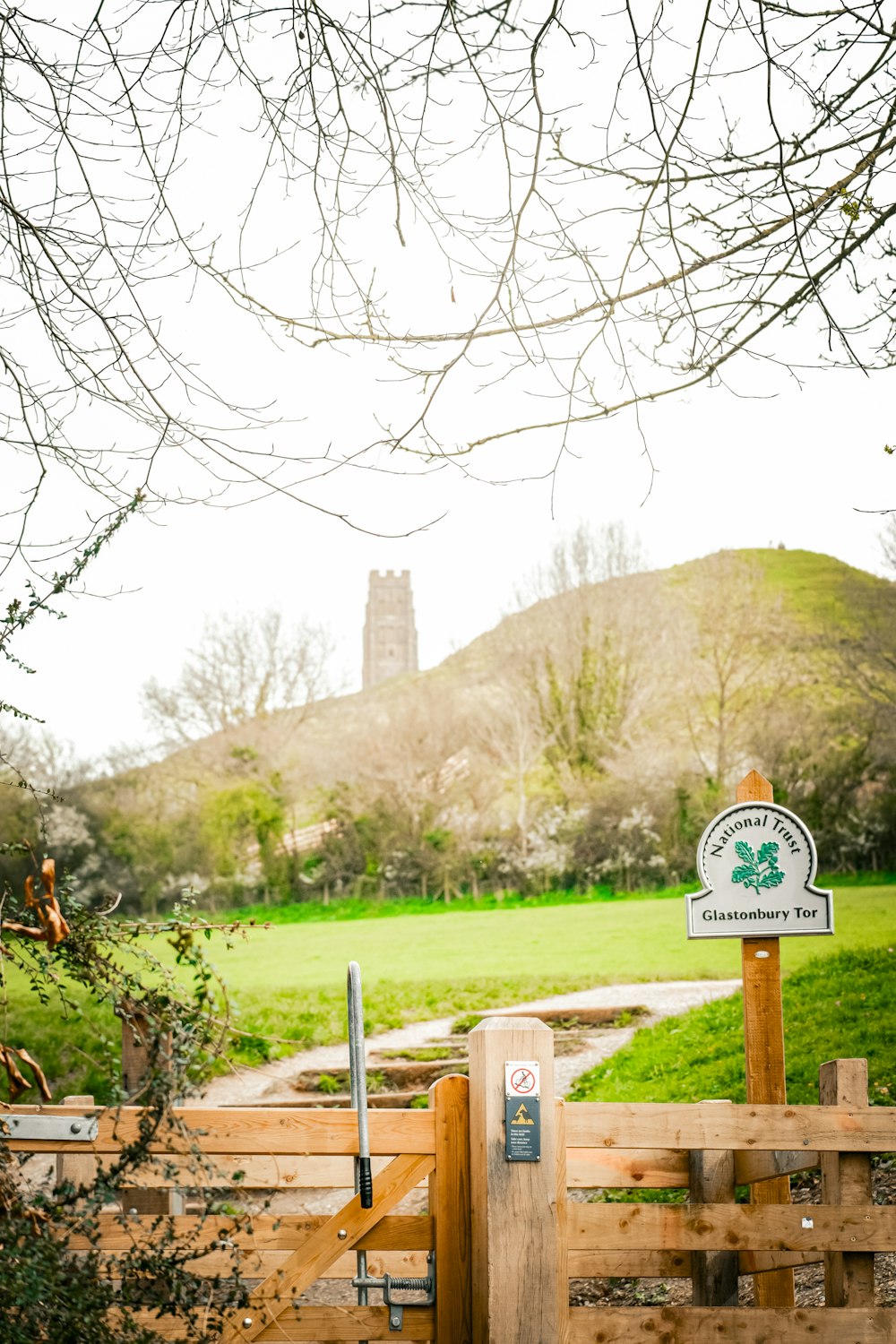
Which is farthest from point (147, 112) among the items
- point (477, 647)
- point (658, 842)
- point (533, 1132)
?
point (477, 647)

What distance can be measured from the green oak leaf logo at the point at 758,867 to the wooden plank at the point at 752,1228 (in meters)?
1.70

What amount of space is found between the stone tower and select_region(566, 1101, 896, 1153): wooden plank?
5711 cm

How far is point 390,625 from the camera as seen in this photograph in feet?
232

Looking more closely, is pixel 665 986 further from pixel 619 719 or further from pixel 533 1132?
pixel 533 1132

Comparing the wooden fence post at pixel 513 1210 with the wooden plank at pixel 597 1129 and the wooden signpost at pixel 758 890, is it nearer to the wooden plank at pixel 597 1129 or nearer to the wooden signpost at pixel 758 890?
the wooden plank at pixel 597 1129

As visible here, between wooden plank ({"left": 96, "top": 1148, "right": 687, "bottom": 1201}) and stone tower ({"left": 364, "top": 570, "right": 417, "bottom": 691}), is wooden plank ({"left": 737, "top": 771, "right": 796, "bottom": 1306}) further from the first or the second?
stone tower ({"left": 364, "top": 570, "right": 417, "bottom": 691})

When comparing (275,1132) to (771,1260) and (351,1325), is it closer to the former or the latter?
(351,1325)

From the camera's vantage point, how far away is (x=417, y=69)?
2.87 m

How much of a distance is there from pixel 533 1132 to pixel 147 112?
9.15 feet

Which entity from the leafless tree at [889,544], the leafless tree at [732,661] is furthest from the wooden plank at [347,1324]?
the leafless tree at [889,544]

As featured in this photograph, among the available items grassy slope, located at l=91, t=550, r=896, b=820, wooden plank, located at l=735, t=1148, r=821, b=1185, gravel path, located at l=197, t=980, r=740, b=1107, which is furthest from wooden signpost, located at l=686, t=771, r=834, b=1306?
grassy slope, located at l=91, t=550, r=896, b=820

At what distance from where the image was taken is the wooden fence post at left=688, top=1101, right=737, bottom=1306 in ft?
12.0

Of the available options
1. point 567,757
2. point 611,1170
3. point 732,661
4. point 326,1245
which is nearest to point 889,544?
point 732,661

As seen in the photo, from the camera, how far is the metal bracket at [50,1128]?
2589 millimetres
